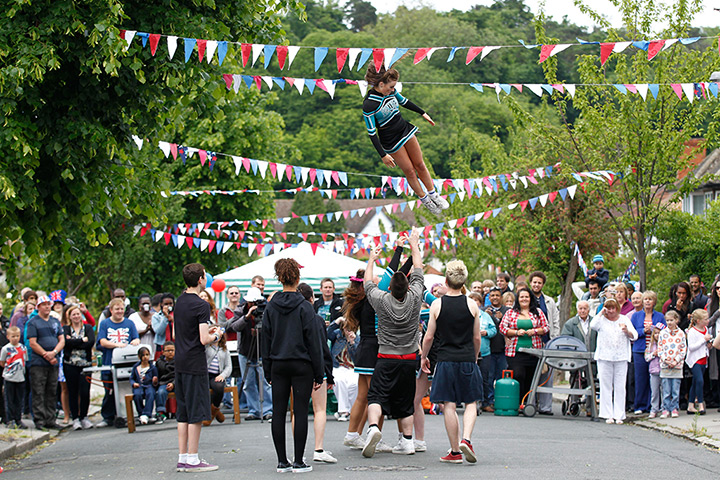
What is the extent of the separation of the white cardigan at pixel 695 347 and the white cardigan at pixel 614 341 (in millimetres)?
820

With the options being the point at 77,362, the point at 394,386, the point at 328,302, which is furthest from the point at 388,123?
the point at 77,362

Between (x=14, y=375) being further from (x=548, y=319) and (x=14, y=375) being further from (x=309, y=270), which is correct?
(x=548, y=319)

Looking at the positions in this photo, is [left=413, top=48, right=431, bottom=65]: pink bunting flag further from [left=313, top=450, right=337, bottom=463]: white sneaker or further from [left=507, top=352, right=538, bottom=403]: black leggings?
[left=507, top=352, right=538, bottom=403]: black leggings

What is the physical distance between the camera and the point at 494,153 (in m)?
35.4

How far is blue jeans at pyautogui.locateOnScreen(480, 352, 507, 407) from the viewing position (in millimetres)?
15414

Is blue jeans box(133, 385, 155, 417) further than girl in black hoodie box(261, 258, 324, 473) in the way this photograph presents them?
Yes

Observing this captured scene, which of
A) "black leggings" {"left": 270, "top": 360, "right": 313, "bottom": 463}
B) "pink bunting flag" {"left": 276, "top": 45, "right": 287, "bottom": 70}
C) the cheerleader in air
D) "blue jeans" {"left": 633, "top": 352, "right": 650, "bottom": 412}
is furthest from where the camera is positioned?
"blue jeans" {"left": 633, "top": 352, "right": 650, "bottom": 412}

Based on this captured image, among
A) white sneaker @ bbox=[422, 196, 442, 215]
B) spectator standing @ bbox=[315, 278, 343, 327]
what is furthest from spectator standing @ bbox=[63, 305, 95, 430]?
white sneaker @ bbox=[422, 196, 442, 215]

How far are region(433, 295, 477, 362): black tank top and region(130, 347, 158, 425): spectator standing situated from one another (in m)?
6.27

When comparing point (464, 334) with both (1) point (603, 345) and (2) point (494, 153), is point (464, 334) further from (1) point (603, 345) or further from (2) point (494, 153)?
(2) point (494, 153)

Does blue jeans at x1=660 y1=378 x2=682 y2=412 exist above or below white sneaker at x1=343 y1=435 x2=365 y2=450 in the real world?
above

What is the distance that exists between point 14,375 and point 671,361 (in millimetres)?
9726

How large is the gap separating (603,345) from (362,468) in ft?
19.9

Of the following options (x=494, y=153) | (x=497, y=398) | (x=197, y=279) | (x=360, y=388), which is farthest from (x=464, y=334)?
(x=494, y=153)
